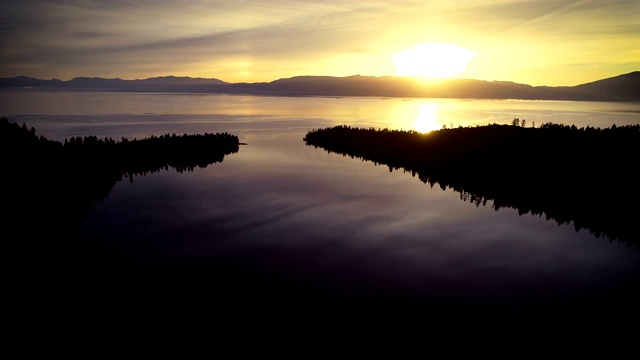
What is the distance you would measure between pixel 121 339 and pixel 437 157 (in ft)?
112

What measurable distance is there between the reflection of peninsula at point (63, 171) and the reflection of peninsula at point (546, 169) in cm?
2348

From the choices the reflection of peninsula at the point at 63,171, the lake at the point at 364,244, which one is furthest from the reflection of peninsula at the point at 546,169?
the reflection of peninsula at the point at 63,171

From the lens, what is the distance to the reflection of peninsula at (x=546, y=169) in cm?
2134

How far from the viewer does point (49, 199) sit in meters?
20.8

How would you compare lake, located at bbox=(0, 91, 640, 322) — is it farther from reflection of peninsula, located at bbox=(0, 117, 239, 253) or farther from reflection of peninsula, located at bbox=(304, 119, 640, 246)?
reflection of peninsula, located at bbox=(304, 119, 640, 246)

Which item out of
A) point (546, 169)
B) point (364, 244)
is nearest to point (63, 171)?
point (364, 244)

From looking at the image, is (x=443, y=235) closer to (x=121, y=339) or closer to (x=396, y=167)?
(x=121, y=339)

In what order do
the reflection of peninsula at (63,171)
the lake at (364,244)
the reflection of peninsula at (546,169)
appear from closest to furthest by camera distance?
the lake at (364,244) < the reflection of peninsula at (63,171) < the reflection of peninsula at (546,169)

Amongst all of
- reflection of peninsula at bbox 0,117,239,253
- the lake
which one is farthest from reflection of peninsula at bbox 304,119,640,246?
reflection of peninsula at bbox 0,117,239,253

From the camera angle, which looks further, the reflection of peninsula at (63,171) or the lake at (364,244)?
the reflection of peninsula at (63,171)

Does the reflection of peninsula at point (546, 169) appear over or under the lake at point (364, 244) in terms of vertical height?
over

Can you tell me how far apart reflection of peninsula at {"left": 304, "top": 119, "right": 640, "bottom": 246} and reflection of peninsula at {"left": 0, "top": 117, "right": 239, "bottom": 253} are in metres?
23.5

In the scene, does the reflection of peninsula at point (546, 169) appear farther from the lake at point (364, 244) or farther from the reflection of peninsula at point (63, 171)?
the reflection of peninsula at point (63, 171)

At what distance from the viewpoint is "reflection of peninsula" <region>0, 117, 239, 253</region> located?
17.9 metres
